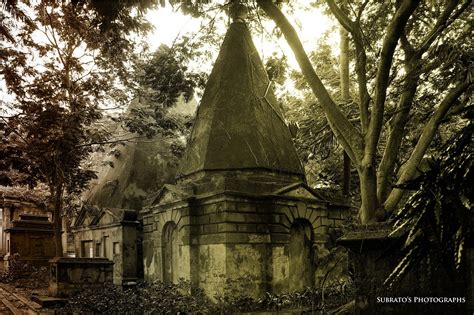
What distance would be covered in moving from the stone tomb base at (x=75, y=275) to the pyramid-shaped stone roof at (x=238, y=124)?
447cm

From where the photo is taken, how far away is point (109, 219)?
19.2 metres

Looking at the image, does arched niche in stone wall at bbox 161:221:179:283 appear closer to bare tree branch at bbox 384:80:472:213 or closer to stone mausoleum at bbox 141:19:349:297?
stone mausoleum at bbox 141:19:349:297

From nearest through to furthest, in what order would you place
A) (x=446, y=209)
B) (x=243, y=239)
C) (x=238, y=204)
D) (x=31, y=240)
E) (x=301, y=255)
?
(x=446, y=209) < (x=243, y=239) < (x=238, y=204) < (x=301, y=255) < (x=31, y=240)

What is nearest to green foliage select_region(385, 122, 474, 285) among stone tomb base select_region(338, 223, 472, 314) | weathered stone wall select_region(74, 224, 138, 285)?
stone tomb base select_region(338, 223, 472, 314)

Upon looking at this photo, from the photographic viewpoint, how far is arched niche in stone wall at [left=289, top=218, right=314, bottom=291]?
13586 mm

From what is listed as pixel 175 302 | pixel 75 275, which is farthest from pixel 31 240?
pixel 175 302

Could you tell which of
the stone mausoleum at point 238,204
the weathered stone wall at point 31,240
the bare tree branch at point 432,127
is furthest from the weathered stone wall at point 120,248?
the bare tree branch at point 432,127

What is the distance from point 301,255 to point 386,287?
1077 cm

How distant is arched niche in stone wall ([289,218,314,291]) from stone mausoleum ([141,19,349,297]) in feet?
0.11

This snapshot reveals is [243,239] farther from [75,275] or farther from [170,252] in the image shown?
[75,275]

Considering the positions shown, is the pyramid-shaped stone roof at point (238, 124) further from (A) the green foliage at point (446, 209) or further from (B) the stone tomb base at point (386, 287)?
(A) the green foliage at point (446, 209)

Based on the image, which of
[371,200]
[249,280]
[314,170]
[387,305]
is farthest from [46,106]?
[314,170]

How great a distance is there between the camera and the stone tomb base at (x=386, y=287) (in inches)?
133

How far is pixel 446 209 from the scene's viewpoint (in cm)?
230
